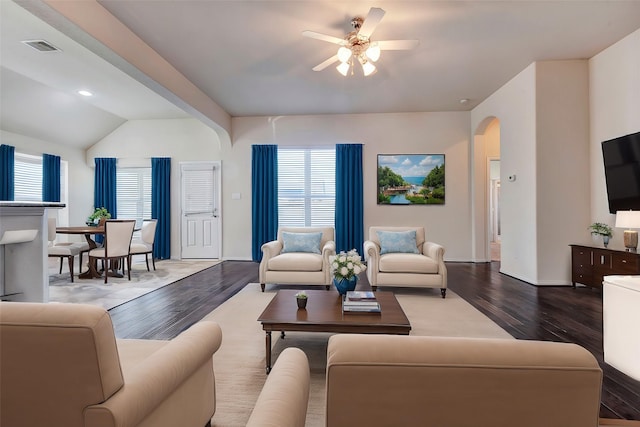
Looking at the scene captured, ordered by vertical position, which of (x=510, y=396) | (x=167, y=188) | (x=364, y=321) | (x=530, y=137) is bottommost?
(x=364, y=321)

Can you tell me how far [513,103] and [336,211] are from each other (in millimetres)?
3584

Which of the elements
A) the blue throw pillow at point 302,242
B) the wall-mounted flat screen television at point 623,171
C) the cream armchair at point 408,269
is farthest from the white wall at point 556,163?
the blue throw pillow at point 302,242

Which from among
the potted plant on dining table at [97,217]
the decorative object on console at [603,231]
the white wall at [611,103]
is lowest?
the decorative object on console at [603,231]

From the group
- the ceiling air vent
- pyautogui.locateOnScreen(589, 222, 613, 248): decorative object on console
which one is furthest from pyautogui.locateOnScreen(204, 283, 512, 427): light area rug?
the ceiling air vent

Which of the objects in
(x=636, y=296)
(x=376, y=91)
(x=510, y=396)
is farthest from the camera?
(x=376, y=91)

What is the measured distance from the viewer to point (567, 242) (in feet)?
14.7

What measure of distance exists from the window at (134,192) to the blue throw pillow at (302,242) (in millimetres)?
4303

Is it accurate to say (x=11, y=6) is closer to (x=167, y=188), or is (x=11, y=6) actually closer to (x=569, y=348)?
(x=167, y=188)

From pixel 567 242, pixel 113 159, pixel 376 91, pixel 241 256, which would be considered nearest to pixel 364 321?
pixel 567 242

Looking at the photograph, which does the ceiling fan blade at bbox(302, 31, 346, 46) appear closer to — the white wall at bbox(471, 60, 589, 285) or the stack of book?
the stack of book

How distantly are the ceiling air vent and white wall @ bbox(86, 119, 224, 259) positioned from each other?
119 inches

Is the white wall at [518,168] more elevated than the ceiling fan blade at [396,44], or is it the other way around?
the ceiling fan blade at [396,44]

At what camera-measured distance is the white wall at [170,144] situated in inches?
278

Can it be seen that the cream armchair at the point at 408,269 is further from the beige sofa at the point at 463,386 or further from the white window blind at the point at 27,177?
the white window blind at the point at 27,177
